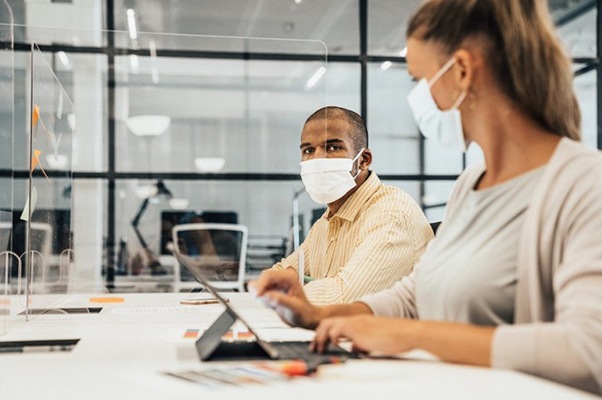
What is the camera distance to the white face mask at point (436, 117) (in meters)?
1.42

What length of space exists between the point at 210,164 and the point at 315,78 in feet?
3.51

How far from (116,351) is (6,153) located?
3.11 feet

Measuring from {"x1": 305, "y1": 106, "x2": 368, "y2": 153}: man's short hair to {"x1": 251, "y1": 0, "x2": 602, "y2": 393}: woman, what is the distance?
3.50 feet

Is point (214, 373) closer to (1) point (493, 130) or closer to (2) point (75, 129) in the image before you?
(1) point (493, 130)

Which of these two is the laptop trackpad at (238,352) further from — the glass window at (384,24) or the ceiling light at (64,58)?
the glass window at (384,24)

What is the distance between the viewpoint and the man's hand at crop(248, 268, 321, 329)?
1.42 m

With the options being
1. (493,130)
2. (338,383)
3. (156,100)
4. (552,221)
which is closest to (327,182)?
(156,100)

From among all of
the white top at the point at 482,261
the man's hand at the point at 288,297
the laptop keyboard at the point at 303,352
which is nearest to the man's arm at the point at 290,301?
the man's hand at the point at 288,297

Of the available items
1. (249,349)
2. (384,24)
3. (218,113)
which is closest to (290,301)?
(249,349)

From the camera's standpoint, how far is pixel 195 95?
12.0 feet

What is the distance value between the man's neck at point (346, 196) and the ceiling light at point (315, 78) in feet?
1.22

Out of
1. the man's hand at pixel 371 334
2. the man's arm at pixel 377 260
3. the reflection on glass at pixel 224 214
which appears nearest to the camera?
the man's hand at pixel 371 334

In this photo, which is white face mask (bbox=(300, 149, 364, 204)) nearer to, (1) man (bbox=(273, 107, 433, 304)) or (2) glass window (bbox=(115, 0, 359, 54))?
(1) man (bbox=(273, 107, 433, 304))

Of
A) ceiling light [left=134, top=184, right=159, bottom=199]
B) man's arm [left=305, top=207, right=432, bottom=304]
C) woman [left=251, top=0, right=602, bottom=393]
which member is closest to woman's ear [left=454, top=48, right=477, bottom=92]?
woman [left=251, top=0, right=602, bottom=393]
